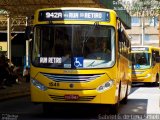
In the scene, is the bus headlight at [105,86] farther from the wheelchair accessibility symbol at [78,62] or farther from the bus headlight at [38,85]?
the bus headlight at [38,85]

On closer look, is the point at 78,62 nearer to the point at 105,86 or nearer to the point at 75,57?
the point at 75,57

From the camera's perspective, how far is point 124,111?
55.0ft

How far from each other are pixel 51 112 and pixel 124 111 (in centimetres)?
255

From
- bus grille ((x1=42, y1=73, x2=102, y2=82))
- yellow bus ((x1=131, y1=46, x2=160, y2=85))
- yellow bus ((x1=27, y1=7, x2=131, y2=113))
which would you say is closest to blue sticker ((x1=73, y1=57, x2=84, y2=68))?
yellow bus ((x1=27, y1=7, x2=131, y2=113))

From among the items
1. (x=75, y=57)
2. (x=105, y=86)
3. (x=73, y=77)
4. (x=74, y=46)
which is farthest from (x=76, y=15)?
(x=105, y=86)

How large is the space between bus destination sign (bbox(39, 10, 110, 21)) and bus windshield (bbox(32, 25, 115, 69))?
225 millimetres

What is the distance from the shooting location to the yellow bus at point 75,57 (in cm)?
1390

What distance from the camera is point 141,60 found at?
34.8 meters

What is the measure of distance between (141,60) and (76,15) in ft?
68.2

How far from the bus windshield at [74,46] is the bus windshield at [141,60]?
20372mm

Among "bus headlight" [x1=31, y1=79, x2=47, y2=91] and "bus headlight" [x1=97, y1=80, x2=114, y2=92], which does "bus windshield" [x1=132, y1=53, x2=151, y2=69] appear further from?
"bus headlight" [x1=31, y1=79, x2=47, y2=91]

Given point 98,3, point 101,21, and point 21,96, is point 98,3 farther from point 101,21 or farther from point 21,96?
point 101,21

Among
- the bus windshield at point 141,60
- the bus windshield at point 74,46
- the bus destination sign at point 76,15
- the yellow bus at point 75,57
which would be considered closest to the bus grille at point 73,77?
the yellow bus at point 75,57

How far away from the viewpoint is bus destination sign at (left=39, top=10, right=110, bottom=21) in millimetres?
14414
